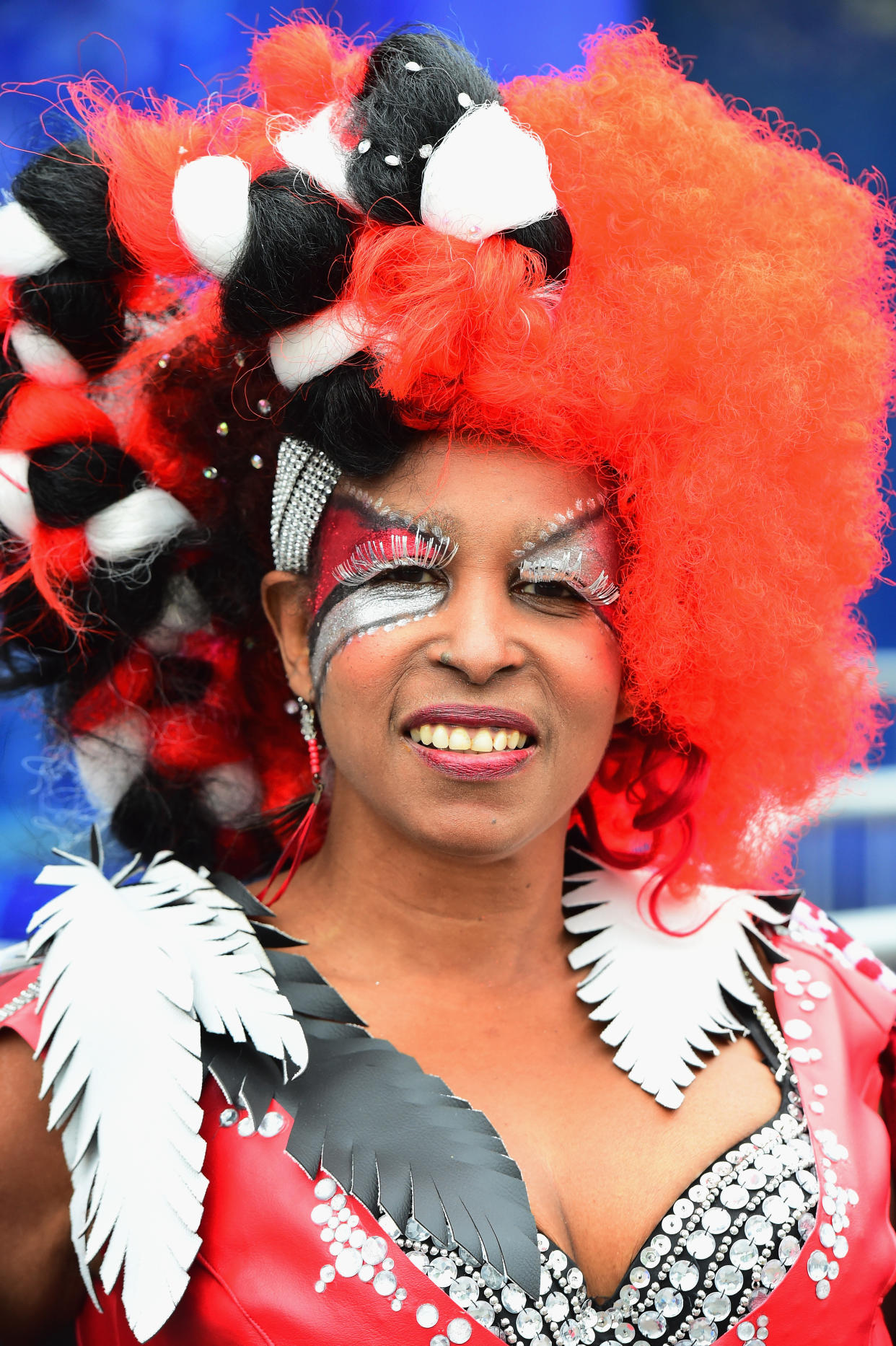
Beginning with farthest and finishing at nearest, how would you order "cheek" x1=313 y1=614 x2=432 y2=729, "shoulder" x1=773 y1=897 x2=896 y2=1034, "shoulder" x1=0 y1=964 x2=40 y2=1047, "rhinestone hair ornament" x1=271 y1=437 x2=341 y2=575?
"shoulder" x1=773 y1=897 x2=896 y2=1034, "rhinestone hair ornament" x1=271 y1=437 x2=341 y2=575, "cheek" x1=313 y1=614 x2=432 y2=729, "shoulder" x1=0 y1=964 x2=40 y2=1047

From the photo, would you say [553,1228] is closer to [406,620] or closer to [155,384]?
[406,620]

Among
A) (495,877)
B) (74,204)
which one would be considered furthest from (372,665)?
(74,204)

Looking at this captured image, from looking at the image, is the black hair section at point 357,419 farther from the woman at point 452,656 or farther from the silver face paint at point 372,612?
the silver face paint at point 372,612

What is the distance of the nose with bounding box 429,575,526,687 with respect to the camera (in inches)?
62.8

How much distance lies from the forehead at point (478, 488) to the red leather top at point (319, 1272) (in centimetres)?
80

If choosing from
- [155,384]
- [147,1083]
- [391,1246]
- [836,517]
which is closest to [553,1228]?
[391,1246]

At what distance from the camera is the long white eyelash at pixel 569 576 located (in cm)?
165

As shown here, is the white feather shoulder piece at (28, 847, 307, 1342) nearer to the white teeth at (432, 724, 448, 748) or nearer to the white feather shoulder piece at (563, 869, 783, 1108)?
the white teeth at (432, 724, 448, 748)

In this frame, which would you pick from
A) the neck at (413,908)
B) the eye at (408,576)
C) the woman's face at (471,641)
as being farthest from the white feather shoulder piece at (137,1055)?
the eye at (408,576)

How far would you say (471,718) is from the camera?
1.62 metres

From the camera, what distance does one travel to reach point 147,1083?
1487 mm

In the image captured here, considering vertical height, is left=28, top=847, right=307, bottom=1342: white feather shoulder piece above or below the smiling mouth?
below

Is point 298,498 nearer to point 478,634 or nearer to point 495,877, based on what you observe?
point 478,634

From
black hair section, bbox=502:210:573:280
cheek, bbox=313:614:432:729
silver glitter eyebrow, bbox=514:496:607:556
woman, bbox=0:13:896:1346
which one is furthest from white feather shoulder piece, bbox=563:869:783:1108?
black hair section, bbox=502:210:573:280
